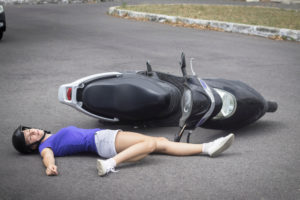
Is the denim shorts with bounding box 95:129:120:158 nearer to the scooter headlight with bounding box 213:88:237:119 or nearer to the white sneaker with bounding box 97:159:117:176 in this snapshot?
the white sneaker with bounding box 97:159:117:176

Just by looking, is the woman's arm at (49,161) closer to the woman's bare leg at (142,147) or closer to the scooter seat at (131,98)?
the woman's bare leg at (142,147)

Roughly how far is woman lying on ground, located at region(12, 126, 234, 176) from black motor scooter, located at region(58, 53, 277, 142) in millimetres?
339

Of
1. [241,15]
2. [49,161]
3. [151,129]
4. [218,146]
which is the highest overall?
[218,146]

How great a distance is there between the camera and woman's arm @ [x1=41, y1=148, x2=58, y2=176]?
419cm

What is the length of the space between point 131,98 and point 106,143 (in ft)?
2.52

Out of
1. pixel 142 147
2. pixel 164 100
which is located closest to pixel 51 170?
pixel 142 147

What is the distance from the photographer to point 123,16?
58.0 feet

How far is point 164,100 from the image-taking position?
200 inches

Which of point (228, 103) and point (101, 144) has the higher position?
point (228, 103)

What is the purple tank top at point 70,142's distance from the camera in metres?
4.57

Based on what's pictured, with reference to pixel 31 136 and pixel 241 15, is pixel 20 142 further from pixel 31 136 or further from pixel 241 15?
pixel 241 15

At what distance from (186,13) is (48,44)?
719cm

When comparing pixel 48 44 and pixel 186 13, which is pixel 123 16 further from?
pixel 48 44

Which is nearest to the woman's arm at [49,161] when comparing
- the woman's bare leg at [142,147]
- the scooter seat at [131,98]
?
the woman's bare leg at [142,147]
